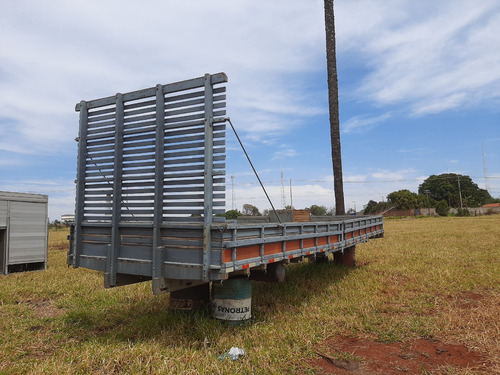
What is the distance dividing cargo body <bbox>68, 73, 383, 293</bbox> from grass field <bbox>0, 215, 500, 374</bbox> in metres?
0.87

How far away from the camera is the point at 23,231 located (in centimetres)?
1235

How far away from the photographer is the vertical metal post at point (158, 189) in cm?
497

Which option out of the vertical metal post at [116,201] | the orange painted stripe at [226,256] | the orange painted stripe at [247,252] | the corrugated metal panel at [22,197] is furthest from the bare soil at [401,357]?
the corrugated metal panel at [22,197]

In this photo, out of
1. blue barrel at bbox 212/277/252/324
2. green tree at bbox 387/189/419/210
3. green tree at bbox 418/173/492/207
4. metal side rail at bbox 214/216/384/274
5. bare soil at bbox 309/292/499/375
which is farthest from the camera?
green tree at bbox 418/173/492/207

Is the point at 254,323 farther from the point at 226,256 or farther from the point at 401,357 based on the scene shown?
the point at 401,357

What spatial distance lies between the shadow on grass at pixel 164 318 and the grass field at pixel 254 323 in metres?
0.02

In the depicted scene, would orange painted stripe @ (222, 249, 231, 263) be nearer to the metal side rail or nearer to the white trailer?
the metal side rail

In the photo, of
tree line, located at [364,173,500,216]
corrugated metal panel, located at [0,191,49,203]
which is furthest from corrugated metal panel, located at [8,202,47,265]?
tree line, located at [364,173,500,216]

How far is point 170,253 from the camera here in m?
5.02

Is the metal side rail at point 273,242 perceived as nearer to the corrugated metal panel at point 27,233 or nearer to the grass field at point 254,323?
the grass field at point 254,323

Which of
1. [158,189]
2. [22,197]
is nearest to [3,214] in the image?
[22,197]

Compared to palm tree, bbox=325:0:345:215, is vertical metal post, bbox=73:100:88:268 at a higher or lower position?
lower

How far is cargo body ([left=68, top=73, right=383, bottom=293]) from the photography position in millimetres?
4820

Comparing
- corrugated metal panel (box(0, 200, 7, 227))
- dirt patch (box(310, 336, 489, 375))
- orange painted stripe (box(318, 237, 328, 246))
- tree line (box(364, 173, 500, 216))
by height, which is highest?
tree line (box(364, 173, 500, 216))
